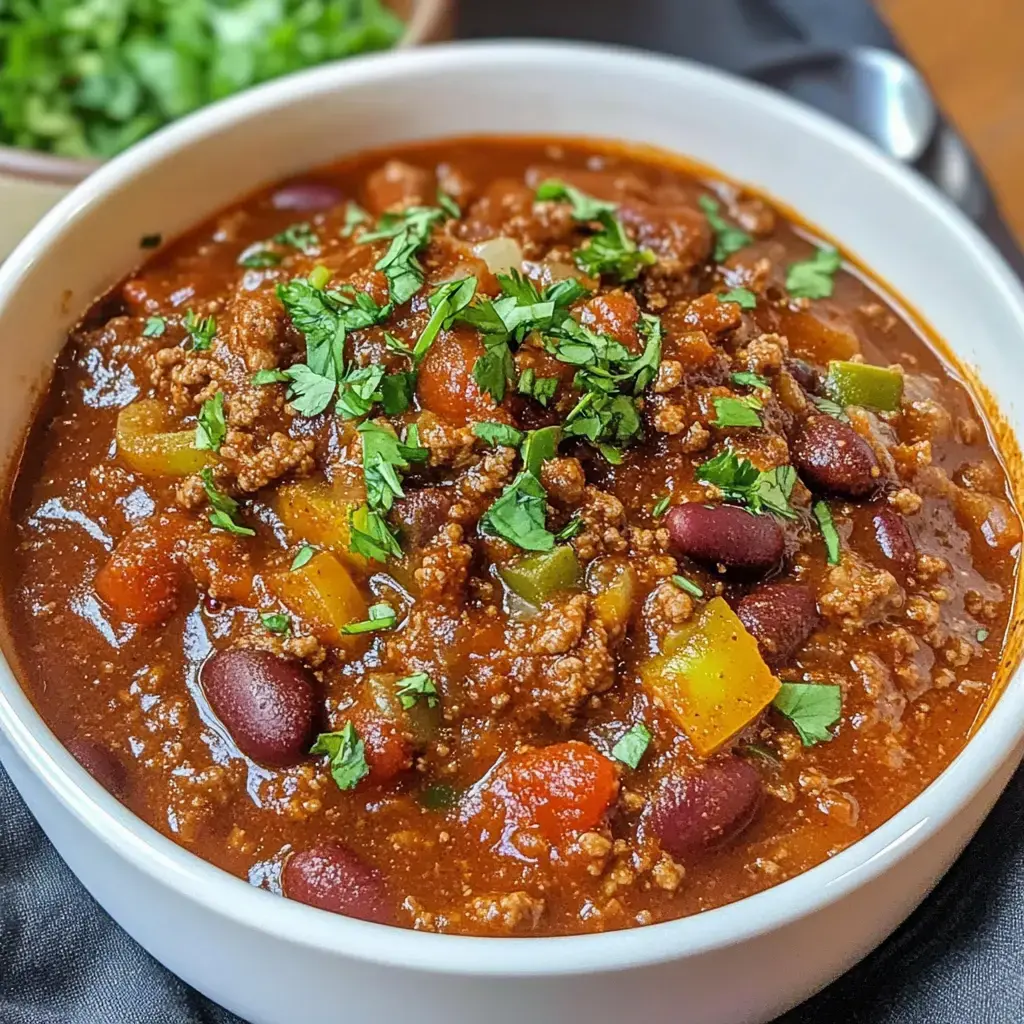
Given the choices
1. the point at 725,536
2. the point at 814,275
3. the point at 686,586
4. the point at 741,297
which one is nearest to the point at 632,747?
the point at 686,586

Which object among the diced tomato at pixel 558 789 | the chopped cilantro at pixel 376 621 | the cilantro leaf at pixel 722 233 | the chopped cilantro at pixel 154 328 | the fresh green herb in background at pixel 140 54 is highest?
the cilantro leaf at pixel 722 233

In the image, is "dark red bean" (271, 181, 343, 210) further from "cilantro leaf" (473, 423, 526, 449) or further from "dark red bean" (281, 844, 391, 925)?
"dark red bean" (281, 844, 391, 925)

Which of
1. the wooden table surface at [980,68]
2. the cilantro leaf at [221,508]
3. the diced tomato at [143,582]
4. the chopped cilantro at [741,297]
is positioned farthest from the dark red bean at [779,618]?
the wooden table surface at [980,68]

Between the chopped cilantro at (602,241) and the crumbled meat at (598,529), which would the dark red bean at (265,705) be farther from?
the chopped cilantro at (602,241)

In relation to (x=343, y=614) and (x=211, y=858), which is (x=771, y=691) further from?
(x=211, y=858)

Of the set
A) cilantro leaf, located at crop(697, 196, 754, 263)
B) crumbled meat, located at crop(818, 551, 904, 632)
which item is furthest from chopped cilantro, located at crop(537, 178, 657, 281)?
crumbled meat, located at crop(818, 551, 904, 632)

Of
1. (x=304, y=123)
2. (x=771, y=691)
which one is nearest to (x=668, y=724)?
(x=771, y=691)
